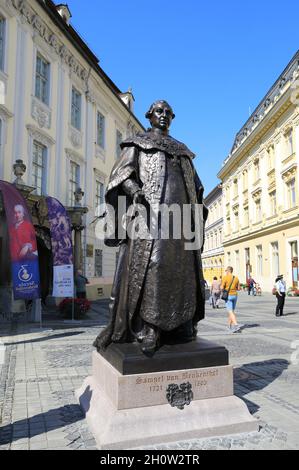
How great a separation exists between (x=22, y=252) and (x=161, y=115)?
691 cm

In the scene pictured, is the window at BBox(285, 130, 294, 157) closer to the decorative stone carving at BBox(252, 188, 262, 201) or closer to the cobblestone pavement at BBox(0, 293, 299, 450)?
the decorative stone carving at BBox(252, 188, 262, 201)

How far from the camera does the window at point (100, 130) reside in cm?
2109

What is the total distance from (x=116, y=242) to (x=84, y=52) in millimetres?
17830

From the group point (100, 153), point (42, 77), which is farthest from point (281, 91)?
→ point (42, 77)

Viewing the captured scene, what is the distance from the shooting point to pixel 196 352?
3223 millimetres

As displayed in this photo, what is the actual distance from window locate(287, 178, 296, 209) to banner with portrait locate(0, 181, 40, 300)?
2225 centimetres

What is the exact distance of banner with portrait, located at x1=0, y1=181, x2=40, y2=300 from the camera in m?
9.30

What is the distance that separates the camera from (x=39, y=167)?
15203mm

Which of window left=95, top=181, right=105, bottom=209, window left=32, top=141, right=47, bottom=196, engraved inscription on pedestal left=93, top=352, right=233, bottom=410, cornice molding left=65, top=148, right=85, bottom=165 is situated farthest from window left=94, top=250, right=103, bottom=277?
engraved inscription on pedestal left=93, top=352, right=233, bottom=410

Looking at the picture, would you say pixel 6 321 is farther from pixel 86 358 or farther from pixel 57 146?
pixel 57 146

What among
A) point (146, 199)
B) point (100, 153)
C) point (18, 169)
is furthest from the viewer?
point (100, 153)

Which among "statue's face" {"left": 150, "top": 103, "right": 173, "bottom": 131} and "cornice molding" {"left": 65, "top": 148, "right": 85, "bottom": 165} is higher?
"cornice molding" {"left": 65, "top": 148, "right": 85, "bottom": 165}

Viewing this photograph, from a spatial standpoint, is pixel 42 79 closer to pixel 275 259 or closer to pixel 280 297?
pixel 280 297

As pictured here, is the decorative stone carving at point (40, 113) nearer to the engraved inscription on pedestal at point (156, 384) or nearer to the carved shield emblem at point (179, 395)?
the engraved inscription on pedestal at point (156, 384)
